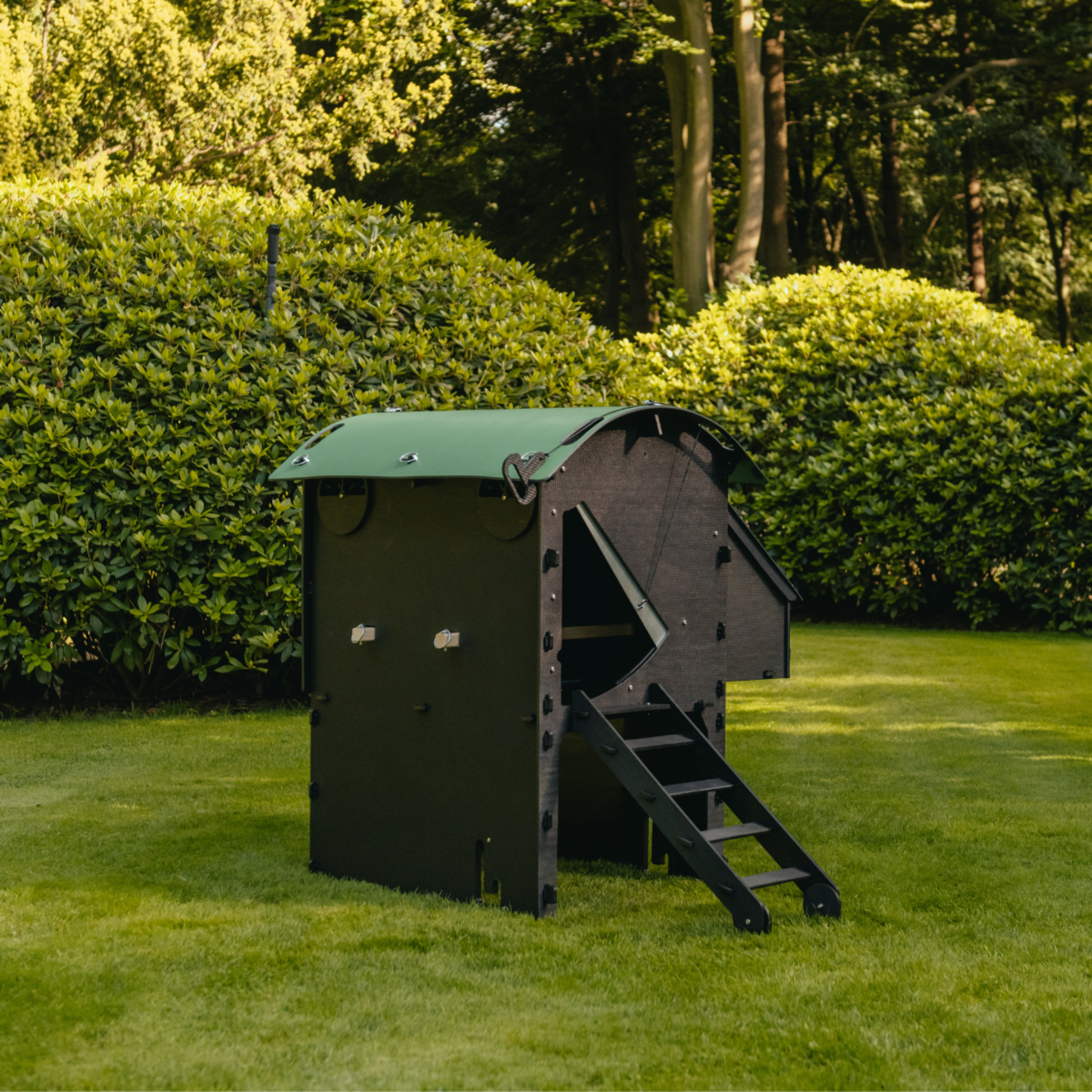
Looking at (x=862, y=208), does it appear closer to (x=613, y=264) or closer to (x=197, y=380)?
(x=613, y=264)

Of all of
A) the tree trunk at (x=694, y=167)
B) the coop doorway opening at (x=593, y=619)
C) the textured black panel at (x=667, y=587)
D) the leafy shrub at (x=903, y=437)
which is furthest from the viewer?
the tree trunk at (x=694, y=167)

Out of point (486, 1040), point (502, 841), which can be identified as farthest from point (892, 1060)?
point (502, 841)

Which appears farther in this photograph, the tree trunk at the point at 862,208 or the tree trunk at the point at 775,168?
the tree trunk at the point at 862,208

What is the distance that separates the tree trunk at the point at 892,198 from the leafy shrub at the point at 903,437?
36.5ft

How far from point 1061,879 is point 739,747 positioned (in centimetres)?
281

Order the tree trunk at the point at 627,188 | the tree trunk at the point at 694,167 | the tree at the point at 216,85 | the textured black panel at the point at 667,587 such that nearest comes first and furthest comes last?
the textured black panel at the point at 667,587, the tree trunk at the point at 694,167, the tree at the point at 216,85, the tree trunk at the point at 627,188

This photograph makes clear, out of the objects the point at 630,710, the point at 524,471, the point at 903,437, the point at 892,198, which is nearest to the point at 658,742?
the point at 630,710

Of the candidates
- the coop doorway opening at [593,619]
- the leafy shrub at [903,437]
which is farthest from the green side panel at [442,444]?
the leafy shrub at [903,437]

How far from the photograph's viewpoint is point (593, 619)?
18.6 feet

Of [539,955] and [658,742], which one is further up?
[658,742]

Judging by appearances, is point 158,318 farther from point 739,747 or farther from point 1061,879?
point 1061,879

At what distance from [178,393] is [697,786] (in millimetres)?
4917

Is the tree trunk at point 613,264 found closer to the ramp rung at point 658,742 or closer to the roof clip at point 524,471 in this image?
the ramp rung at point 658,742

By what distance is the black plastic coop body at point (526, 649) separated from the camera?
179 inches
